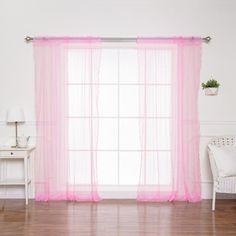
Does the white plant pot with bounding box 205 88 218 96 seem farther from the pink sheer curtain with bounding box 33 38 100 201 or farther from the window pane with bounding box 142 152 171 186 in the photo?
the pink sheer curtain with bounding box 33 38 100 201

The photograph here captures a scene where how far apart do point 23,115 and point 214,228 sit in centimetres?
280

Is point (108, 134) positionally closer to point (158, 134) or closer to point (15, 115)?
point (158, 134)

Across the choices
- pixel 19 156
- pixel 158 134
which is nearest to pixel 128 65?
pixel 158 134

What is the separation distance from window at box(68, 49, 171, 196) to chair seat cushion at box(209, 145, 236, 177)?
67 centimetres

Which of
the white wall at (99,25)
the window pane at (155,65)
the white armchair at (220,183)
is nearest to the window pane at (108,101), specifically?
the window pane at (155,65)

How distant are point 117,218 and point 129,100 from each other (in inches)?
68.2

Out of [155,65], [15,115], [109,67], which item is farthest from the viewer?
[109,67]

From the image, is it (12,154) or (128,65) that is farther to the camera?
(128,65)

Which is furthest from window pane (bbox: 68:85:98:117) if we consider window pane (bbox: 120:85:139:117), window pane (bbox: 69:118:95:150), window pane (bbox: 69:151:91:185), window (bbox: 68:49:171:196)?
window pane (bbox: 69:151:91:185)

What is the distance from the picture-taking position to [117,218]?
4.30 metres

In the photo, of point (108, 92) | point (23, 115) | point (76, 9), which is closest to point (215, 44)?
point (108, 92)

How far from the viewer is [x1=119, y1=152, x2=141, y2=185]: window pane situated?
533 centimetres

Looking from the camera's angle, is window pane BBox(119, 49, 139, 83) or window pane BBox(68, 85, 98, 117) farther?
window pane BBox(119, 49, 139, 83)

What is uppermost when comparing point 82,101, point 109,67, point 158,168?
point 109,67
